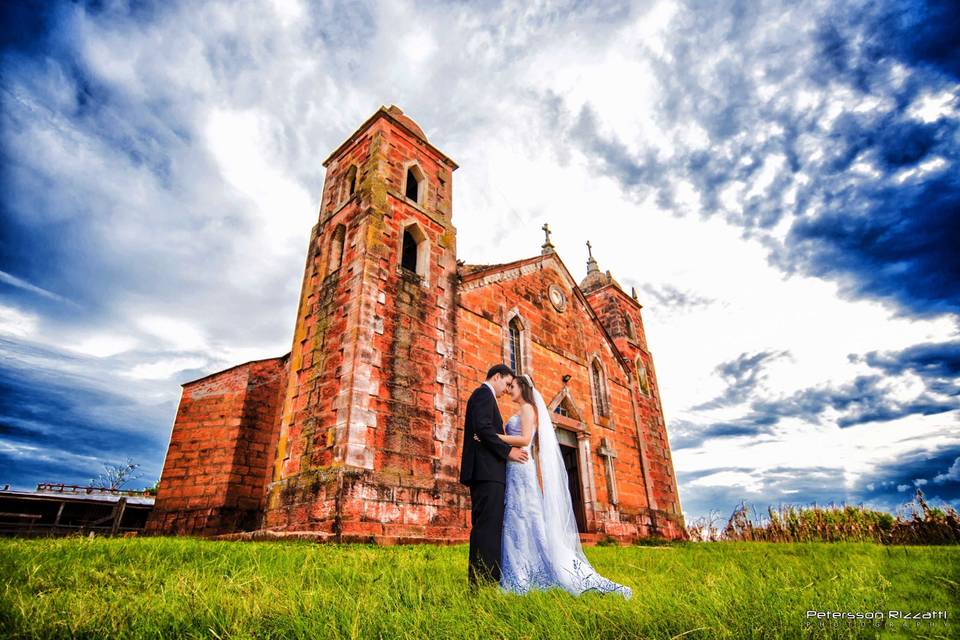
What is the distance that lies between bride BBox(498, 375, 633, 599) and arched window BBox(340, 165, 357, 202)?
427 inches

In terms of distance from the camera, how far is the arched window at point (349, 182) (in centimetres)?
1372

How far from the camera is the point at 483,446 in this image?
14.4 feet

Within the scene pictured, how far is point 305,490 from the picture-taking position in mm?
9078

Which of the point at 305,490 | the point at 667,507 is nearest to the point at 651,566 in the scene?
the point at 305,490

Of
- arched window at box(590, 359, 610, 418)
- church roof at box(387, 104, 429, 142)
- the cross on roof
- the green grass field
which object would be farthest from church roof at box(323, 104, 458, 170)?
the green grass field

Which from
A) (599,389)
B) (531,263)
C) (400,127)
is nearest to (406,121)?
(400,127)

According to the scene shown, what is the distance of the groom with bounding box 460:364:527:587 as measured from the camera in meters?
4.04

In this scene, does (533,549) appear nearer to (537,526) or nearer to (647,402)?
(537,526)

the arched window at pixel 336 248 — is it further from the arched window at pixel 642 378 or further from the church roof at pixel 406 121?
the arched window at pixel 642 378

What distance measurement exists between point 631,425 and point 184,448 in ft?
52.1

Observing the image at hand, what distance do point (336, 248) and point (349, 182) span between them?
2.58 meters

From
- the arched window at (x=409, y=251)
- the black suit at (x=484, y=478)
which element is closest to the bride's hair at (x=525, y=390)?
the black suit at (x=484, y=478)

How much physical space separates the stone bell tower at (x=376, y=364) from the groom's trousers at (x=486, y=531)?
510 cm

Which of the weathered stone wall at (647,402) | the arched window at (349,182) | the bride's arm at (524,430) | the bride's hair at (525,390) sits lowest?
the bride's arm at (524,430)
